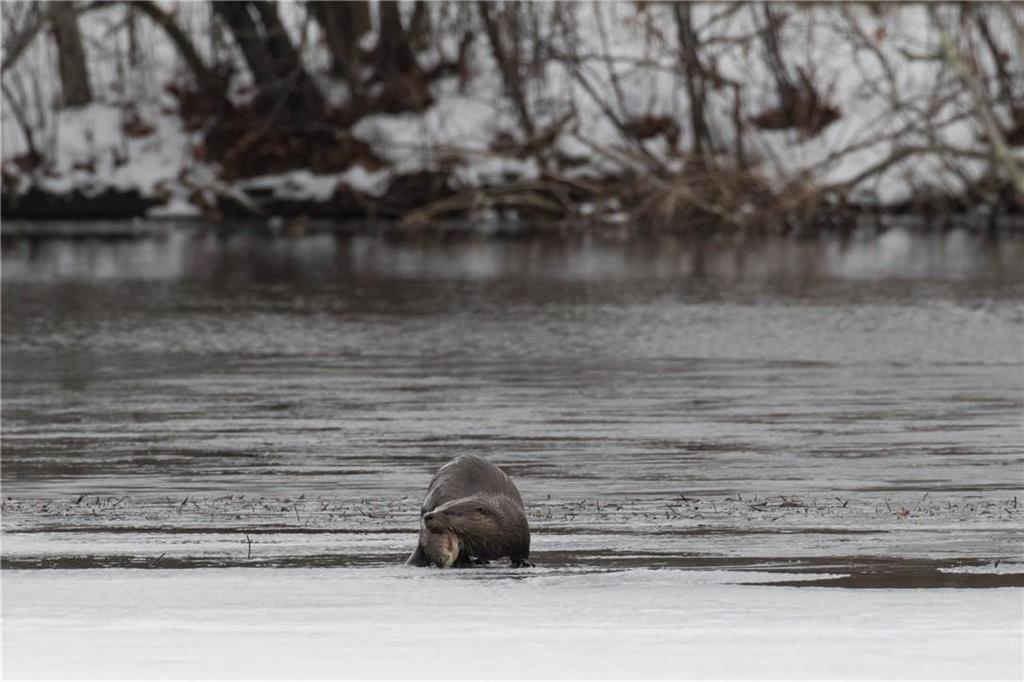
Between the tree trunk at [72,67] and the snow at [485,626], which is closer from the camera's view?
the snow at [485,626]

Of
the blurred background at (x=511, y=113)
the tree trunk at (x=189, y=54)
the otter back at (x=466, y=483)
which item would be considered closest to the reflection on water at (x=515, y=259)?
the blurred background at (x=511, y=113)

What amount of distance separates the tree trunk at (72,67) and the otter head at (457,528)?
2949 cm

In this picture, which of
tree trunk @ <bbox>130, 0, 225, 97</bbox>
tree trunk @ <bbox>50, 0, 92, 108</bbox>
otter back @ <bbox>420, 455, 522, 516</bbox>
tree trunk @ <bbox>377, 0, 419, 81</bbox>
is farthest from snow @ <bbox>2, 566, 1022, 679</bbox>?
Answer: tree trunk @ <bbox>50, 0, 92, 108</bbox>

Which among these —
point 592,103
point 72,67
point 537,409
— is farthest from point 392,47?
point 537,409

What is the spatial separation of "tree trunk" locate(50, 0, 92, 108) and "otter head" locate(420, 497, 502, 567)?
29.5 meters

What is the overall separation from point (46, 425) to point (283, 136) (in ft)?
78.1

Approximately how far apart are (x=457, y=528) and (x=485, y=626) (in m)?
0.93

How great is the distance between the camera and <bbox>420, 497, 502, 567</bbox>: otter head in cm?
657

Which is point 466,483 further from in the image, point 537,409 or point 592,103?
point 592,103

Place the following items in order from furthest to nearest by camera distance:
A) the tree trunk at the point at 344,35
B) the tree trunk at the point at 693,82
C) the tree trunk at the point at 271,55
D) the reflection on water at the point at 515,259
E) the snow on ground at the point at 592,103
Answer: the tree trunk at the point at 344,35, the tree trunk at the point at 271,55, the tree trunk at the point at 693,82, the snow on ground at the point at 592,103, the reflection on water at the point at 515,259

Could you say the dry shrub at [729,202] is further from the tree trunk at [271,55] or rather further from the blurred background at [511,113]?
the tree trunk at [271,55]

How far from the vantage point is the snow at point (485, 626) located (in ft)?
16.9

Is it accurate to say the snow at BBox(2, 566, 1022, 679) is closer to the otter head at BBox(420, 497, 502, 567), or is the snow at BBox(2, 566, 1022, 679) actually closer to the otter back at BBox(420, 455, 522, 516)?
the otter head at BBox(420, 497, 502, 567)

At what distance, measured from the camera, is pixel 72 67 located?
35.4 m
